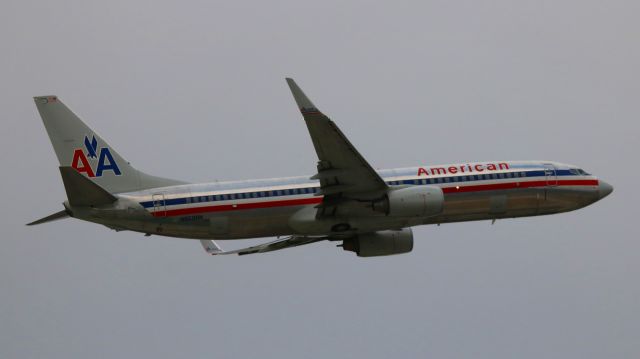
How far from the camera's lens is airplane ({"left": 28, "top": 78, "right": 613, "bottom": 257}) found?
54.7 m

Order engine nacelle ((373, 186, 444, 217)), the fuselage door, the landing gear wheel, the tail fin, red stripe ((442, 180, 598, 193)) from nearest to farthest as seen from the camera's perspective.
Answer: the fuselage door < engine nacelle ((373, 186, 444, 217)) < the tail fin < the landing gear wheel < red stripe ((442, 180, 598, 193))

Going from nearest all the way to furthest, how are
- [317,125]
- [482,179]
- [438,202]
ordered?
[317,125] → [438,202] → [482,179]

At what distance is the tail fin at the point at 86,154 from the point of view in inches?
2226

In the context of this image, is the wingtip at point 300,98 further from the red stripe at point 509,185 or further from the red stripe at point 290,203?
the red stripe at point 509,185

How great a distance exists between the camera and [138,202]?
55.6 m

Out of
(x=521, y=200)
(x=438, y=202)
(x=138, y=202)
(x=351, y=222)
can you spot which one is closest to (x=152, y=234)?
(x=138, y=202)

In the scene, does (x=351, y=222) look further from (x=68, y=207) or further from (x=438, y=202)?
(x=68, y=207)

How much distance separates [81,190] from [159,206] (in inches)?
178

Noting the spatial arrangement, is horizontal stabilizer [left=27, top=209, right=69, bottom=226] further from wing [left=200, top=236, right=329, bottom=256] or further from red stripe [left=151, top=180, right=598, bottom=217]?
wing [left=200, top=236, right=329, bottom=256]

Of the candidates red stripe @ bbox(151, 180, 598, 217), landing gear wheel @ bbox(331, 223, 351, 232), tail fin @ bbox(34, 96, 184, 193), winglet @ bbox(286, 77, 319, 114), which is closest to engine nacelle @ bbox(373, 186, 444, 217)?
landing gear wheel @ bbox(331, 223, 351, 232)

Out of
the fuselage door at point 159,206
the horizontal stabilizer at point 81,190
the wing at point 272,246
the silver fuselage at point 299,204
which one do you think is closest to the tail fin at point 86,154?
the silver fuselage at point 299,204

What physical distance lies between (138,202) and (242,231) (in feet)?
18.2

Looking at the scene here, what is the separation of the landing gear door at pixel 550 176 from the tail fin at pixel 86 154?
67.7 feet

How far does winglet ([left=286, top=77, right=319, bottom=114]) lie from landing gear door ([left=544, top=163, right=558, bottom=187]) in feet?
55.4
